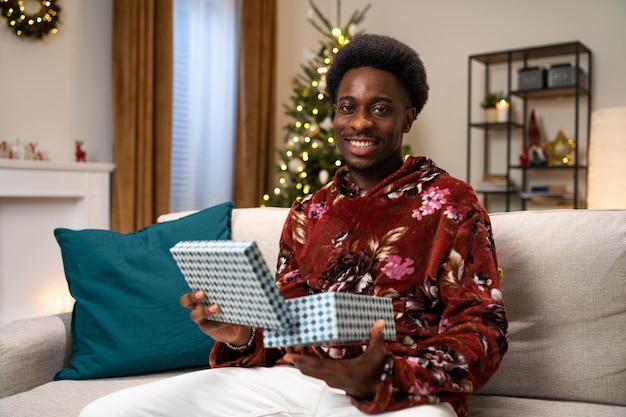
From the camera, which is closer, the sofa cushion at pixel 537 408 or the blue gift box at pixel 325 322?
the blue gift box at pixel 325 322

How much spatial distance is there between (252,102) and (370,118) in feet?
11.6

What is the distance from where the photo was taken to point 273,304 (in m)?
1.01

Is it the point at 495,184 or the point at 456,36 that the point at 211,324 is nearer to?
the point at 495,184

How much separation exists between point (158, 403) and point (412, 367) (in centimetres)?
50

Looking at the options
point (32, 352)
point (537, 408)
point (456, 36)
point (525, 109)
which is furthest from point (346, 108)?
point (456, 36)

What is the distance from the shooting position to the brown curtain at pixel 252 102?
15.8 feet

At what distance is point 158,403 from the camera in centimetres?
121

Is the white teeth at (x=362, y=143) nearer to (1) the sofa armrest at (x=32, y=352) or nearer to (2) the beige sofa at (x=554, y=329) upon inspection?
(2) the beige sofa at (x=554, y=329)

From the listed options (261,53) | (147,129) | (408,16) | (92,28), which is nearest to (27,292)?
(147,129)

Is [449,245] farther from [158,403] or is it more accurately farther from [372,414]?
[158,403]

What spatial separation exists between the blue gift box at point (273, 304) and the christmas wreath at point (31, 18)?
114 inches

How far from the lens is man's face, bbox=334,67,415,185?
4.75 feet

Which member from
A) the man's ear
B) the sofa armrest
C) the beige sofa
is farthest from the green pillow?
the man's ear

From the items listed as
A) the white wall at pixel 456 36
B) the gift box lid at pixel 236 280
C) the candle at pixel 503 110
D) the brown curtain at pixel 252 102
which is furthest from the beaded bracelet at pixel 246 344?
the white wall at pixel 456 36
